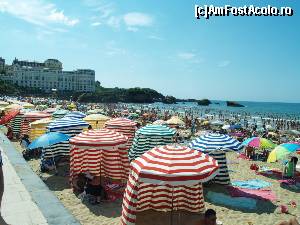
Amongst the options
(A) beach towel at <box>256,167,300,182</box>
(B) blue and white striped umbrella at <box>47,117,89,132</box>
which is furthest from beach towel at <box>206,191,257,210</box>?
(B) blue and white striped umbrella at <box>47,117,89,132</box>

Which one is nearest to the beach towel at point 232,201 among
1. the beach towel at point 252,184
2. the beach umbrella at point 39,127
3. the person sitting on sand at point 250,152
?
the beach towel at point 252,184

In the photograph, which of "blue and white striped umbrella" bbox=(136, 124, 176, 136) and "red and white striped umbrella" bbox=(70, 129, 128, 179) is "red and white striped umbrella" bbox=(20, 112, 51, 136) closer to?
"blue and white striped umbrella" bbox=(136, 124, 176, 136)

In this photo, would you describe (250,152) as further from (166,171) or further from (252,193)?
(166,171)

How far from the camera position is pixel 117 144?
9953 mm

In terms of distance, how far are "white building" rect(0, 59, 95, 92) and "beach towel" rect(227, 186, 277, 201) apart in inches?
5775

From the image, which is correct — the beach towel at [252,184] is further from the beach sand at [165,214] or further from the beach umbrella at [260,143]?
the beach umbrella at [260,143]

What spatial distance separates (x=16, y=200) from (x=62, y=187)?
11.1 ft

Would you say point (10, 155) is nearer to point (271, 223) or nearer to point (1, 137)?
point (1, 137)

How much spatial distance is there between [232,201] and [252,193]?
141 cm

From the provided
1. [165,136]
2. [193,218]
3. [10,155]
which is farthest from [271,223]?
[10,155]

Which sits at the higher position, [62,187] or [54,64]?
[54,64]

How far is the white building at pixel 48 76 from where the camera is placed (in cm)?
15200

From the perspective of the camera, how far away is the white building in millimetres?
152000

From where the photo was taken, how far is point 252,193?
438 inches
